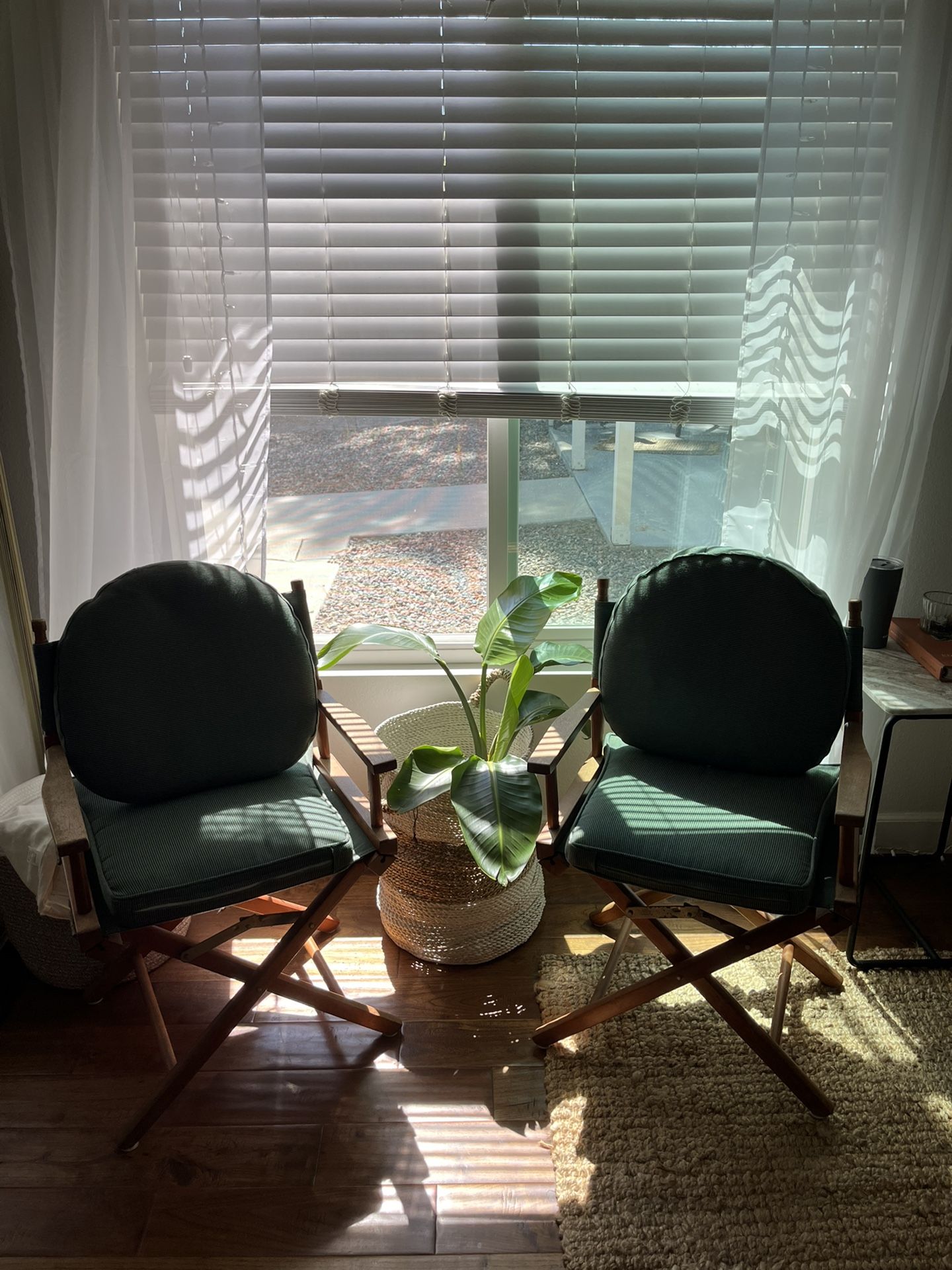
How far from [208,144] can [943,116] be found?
Result: 164 centimetres

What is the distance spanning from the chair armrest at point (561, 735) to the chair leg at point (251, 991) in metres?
0.43

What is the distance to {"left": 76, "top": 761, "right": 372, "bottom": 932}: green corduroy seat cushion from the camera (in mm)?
1890

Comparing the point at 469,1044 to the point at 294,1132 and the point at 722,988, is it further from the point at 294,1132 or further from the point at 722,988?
the point at 722,988

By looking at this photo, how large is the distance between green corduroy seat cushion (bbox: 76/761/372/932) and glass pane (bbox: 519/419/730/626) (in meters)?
1.10

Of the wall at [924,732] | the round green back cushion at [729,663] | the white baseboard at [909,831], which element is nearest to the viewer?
the round green back cushion at [729,663]

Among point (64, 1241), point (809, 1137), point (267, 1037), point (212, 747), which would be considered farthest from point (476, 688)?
point (64, 1241)

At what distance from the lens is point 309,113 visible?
2.38 metres

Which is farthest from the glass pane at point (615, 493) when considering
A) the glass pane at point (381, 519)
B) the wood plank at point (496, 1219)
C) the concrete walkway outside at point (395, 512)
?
the wood plank at point (496, 1219)

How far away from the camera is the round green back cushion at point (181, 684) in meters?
2.12

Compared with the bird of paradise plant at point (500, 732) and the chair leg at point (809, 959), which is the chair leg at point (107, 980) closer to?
the bird of paradise plant at point (500, 732)

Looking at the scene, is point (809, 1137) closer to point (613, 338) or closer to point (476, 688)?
point (476, 688)

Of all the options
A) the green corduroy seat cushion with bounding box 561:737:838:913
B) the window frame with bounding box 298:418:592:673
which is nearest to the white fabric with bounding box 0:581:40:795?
the window frame with bounding box 298:418:592:673

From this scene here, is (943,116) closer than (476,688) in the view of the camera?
Yes

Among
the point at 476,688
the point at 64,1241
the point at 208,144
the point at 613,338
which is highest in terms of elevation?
the point at 208,144
